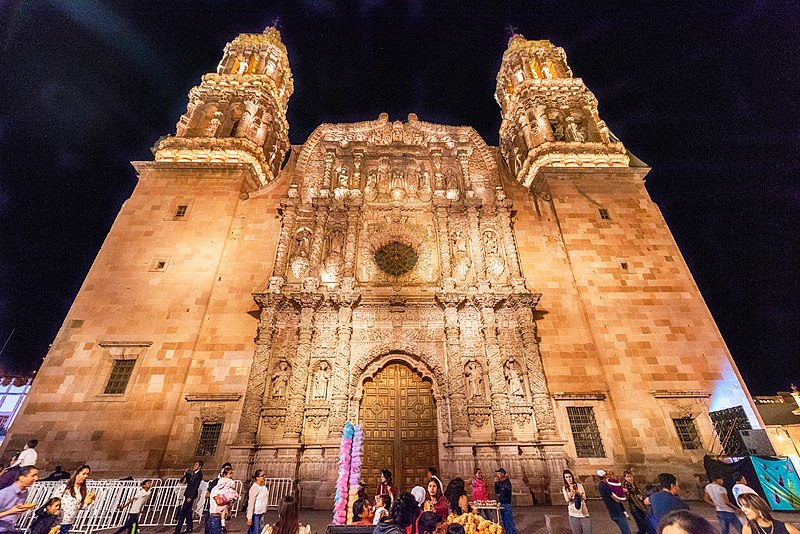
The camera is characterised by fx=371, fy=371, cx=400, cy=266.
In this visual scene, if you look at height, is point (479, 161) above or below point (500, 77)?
below

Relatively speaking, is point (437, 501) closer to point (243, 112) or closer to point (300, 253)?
point (300, 253)

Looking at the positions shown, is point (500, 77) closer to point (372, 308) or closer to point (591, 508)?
point (372, 308)

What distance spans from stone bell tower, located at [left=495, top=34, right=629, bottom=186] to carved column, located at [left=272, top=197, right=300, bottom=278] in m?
13.1

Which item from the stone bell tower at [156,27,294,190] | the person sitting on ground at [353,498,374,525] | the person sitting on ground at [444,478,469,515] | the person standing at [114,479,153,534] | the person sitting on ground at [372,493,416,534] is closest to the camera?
the person sitting on ground at [372,493,416,534]

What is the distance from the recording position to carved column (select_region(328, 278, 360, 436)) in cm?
1301

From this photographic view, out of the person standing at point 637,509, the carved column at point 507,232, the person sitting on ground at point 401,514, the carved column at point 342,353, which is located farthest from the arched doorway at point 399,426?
the person sitting on ground at point 401,514

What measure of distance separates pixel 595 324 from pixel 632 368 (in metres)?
2.04

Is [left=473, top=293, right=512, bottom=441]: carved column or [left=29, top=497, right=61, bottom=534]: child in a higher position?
[left=473, top=293, right=512, bottom=441]: carved column

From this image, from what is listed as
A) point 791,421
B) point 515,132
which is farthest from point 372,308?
point 791,421

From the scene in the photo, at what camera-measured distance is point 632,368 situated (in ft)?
47.0

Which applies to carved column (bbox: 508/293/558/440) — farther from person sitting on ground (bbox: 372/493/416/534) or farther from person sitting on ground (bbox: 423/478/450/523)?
person sitting on ground (bbox: 372/493/416/534)

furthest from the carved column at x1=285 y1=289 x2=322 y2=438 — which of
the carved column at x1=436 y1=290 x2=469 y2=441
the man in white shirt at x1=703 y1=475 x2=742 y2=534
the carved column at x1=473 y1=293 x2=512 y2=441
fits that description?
the man in white shirt at x1=703 y1=475 x2=742 y2=534

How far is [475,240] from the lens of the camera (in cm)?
1727

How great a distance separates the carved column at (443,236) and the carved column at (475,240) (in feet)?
3.65
